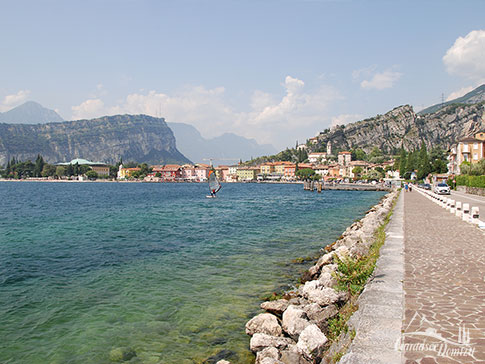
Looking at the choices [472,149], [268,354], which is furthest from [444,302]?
[472,149]

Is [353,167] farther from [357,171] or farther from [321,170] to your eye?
[321,170]

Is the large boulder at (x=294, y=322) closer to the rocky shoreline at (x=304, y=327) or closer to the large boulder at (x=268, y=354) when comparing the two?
the rocky shoreline at (x=304, y=327)

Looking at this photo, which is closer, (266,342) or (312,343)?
(312,343)

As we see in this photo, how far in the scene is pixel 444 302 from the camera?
6.18 meters

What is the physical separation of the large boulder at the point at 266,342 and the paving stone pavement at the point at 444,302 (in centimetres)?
228

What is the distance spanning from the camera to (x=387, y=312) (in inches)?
225

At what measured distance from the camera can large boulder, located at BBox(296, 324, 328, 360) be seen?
5.91 meters

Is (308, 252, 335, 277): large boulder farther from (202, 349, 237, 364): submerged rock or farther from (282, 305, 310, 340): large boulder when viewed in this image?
(202, 349, 237, 364): submerged rock

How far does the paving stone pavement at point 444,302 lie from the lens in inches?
175

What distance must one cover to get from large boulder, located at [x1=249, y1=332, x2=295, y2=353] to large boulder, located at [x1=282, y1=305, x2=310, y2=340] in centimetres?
25

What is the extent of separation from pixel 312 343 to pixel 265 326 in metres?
1.77

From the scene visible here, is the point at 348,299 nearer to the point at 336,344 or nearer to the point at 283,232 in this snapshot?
the point at 336,344

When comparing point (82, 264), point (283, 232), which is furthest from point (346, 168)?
point (82, 264)

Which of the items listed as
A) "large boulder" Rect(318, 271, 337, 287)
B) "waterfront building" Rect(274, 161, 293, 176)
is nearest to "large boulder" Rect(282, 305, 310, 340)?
"large boulder" Rect(318, 271, 337, 287)
